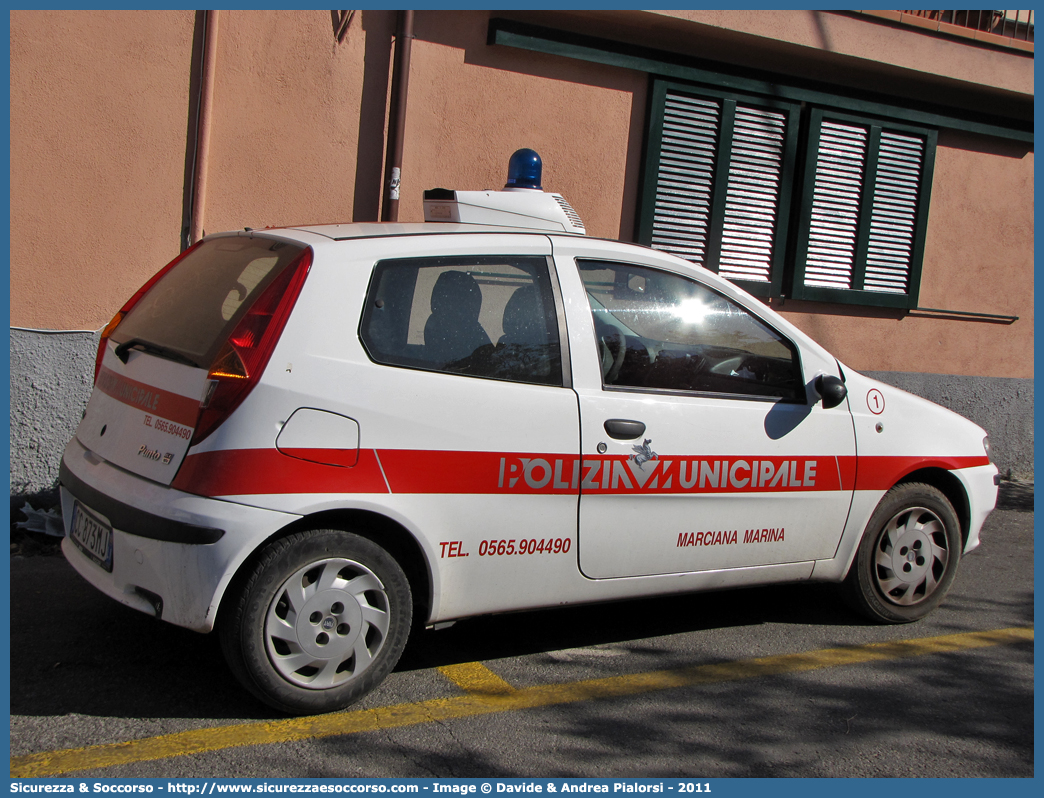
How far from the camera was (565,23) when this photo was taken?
24.3ft

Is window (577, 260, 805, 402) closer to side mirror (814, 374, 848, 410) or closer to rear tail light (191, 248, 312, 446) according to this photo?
side mirror (814, 374, 848, 410)

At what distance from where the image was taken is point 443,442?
3379 millimetres

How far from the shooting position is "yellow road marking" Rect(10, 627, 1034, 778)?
9.71ft

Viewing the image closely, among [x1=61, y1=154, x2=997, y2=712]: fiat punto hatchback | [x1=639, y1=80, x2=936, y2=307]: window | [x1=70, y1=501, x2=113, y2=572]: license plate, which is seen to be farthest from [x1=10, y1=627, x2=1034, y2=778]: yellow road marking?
[x1=639, y1=80, x2=936, y2=307]: window

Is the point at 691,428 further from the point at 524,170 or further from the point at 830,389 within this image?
the point at 524,170

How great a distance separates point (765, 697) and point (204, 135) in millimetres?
4876

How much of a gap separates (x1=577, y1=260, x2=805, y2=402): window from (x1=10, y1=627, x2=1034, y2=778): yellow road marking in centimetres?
114

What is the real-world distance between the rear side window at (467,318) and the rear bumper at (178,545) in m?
0.72

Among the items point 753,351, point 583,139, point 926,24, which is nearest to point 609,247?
point 753,351

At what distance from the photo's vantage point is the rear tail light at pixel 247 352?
10.1ft

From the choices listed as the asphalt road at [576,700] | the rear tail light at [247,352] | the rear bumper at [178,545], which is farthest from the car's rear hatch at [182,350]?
the asphalt road at [576,700]

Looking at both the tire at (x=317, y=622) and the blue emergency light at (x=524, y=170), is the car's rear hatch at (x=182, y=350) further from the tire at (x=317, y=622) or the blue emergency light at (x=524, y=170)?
the blue emergency light at (x=524, y=170)

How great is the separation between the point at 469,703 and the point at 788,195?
262 inches

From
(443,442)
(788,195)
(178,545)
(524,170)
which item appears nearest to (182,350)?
(178,545)
